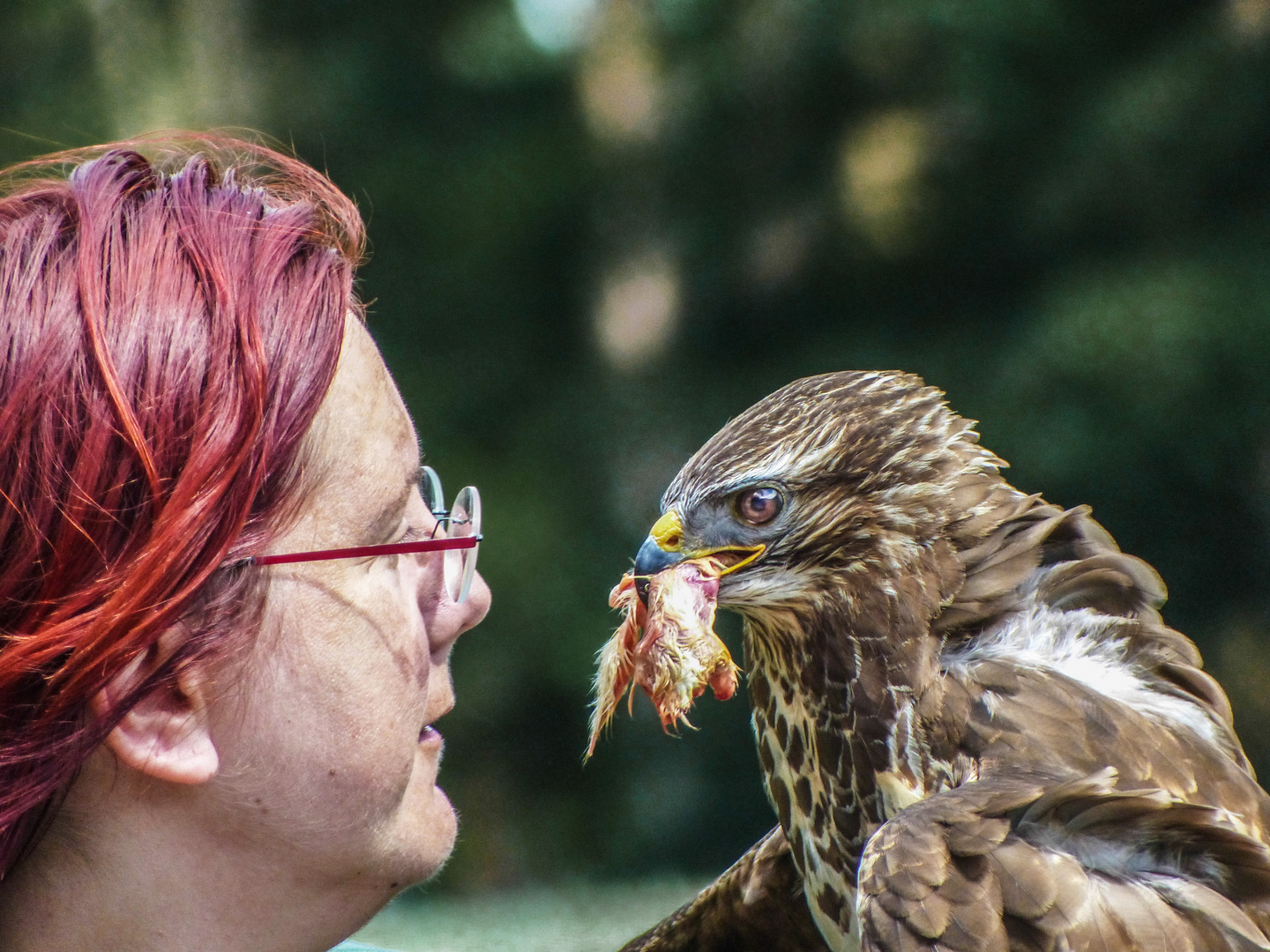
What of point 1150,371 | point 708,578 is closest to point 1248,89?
point 1150,371

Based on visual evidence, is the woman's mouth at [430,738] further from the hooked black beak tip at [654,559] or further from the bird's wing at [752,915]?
the bird's wing at [752,915]

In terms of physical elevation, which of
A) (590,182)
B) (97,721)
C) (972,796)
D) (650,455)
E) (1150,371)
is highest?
(97,721)

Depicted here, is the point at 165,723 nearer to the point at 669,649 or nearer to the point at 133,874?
the point at 133,874

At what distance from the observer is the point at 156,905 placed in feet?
3.52

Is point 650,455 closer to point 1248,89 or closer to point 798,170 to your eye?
point 798,170

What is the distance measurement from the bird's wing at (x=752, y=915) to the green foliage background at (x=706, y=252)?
2108mm

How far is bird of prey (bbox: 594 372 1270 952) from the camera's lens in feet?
4.11

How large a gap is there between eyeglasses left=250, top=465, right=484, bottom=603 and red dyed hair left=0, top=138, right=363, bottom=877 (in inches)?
2.0

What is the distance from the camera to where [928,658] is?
1.42 metres

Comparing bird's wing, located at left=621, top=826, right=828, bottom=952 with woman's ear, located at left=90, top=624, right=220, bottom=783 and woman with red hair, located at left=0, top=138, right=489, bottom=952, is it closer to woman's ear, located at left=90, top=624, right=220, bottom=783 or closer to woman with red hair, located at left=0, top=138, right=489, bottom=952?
woman with red hair, located at left=0, top=138, right=489, bottom=952

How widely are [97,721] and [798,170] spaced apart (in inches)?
129

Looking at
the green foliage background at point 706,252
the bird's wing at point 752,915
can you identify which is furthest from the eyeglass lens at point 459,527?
the green foliage background at point 706,252

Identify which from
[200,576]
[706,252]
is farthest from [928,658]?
[706,252]

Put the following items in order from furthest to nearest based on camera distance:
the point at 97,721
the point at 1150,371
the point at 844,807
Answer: the point at 1150,371, the point at 844,807, the point at 97,721
